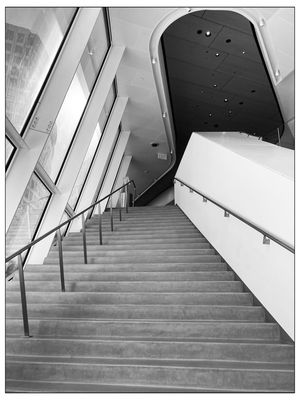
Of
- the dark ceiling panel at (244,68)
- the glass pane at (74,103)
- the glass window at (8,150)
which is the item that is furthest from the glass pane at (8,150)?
the dark ceiling panel at (244,68)

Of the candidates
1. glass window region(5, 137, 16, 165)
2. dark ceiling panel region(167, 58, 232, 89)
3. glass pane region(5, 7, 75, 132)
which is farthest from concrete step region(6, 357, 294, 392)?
dark ceiling panel region(167, 58, 232, 89)

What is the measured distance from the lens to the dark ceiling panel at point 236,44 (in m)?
9.12

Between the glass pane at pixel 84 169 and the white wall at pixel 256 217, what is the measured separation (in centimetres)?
453

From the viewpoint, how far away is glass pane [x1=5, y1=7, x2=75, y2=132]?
4230mm

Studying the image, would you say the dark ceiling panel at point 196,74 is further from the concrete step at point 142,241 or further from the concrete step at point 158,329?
the concrete step at point 158,329

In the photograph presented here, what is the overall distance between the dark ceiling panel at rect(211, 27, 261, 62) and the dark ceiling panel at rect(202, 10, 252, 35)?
0.81 ft

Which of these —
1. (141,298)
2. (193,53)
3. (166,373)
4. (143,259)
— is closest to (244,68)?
(193,53)

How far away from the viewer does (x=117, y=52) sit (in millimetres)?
8000

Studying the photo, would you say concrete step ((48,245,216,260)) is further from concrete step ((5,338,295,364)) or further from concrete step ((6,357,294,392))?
concrete step ((6,357,294,392))

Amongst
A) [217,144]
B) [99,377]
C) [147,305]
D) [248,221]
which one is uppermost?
[217,144]

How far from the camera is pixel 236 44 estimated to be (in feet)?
31.7
